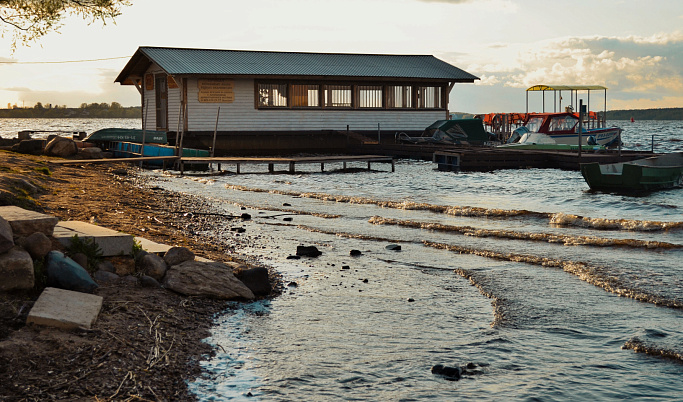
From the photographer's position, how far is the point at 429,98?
4069cm

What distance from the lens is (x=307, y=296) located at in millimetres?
7922

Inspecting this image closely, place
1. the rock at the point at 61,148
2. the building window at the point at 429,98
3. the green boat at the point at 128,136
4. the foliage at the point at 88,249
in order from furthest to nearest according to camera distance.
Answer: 1. the building window at the point at 429,98
2. the green boat at the point at 128,136
3. the rock at the point at 61,148
4. the foliage at the point at 88,249

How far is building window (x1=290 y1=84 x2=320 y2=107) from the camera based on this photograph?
37250 mm

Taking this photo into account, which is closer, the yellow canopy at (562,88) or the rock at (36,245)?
the rock at (36,245)

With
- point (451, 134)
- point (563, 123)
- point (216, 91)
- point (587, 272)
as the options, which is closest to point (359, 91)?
point (451, 134)

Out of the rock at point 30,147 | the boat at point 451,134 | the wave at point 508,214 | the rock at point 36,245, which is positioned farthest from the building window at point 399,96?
the rock at point 36,245

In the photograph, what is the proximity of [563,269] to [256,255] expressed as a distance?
4438mm

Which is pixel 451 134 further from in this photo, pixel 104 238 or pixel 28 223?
pixel 28 223

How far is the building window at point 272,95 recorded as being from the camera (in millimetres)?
36469

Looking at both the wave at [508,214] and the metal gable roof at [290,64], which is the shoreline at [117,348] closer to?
the wave at [508,214]

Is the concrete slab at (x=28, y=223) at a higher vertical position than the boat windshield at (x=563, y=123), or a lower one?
lower

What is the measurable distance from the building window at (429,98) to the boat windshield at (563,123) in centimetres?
659

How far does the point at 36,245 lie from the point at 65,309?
1095mm

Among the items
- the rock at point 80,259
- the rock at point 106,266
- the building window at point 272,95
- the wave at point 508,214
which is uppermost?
the building window at point 272,95
